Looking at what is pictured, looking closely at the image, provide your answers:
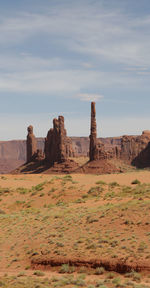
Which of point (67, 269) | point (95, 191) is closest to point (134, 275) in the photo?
point (67, 269)

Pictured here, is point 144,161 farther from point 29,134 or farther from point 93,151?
point 29,134

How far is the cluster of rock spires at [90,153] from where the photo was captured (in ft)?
282

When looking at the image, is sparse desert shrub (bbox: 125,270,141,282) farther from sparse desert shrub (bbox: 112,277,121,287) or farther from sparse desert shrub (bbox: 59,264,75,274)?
sparse desert shrub (bbox: 59,264,75,274)

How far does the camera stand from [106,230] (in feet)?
73.4

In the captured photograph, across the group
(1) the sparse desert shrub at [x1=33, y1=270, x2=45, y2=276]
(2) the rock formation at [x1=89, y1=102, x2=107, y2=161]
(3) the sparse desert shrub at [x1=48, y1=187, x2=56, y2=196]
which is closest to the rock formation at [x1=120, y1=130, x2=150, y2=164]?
(2) the rock formation at [x1=89, y1=102, x2=107, y2=161]

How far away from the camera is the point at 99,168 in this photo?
8312 cm

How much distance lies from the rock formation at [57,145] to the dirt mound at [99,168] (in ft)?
40.5

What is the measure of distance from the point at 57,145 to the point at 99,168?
19.5 metres

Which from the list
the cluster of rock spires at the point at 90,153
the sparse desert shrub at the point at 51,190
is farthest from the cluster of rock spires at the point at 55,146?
the sparse desert shrub at the point at 51,190

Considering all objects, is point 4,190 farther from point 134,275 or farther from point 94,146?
point 94,146

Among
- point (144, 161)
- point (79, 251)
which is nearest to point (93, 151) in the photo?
point (144, 161)

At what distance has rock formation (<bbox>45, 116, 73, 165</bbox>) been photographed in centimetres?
9606

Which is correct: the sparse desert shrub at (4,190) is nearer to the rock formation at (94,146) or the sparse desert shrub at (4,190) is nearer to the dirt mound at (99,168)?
the dirt mound at (99,168)

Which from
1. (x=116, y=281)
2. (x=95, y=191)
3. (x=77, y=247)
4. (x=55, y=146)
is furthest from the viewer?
(x=55, y=146)
